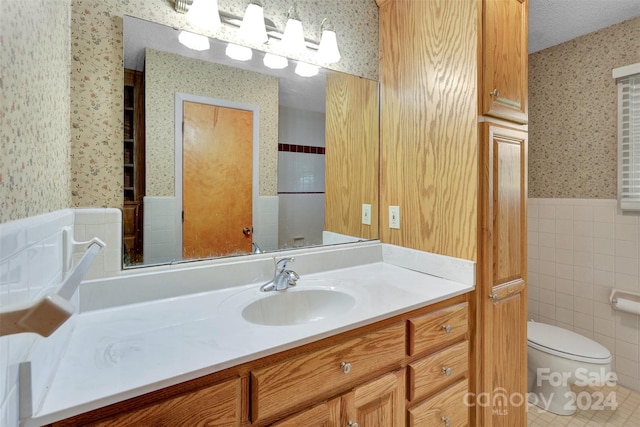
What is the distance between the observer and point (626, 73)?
2.00 meters

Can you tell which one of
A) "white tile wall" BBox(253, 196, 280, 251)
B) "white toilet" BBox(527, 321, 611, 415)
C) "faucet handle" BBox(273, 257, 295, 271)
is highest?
"white tile wall" BBox(253, 196, 280, 251)

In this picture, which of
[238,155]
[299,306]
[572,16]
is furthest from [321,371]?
[572,16]

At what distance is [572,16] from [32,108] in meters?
2.77

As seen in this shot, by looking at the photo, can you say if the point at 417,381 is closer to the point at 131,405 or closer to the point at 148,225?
the point at 131,405

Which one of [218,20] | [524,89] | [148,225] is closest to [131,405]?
[148,225]

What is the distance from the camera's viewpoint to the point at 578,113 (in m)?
2.26

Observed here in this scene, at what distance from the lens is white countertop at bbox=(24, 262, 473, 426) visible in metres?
0.60

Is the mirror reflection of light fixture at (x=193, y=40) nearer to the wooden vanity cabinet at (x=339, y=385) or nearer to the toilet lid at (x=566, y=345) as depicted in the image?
the wooden vanity cabinet at (x=339, y=385)

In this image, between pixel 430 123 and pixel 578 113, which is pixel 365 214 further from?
pixel 578 113

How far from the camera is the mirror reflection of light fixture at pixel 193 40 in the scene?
3.80ft

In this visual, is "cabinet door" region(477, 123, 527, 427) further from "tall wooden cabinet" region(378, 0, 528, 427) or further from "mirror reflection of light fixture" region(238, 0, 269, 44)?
"mirror reflection of light fixture" region(238, 0, 269, 44)

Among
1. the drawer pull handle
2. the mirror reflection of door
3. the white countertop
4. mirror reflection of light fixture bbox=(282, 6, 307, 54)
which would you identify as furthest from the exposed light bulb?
the drawer pull handle

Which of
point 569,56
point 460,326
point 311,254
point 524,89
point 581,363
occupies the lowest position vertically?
point 581,363

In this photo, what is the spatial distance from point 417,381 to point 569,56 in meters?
2.58
